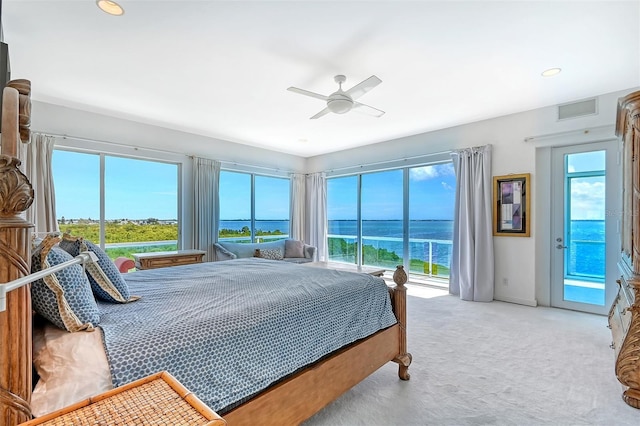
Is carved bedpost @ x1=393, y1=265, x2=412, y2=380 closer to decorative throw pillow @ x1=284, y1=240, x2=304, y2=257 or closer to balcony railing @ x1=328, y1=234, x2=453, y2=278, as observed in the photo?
balcony railing @ x1=328, y1=234, x2=453, y2=278

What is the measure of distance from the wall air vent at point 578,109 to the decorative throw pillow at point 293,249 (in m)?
4.34

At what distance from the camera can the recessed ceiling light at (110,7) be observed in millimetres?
1981

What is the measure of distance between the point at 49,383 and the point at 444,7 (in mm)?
2772

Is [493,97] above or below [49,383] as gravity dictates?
above

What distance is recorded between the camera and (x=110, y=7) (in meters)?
2.03

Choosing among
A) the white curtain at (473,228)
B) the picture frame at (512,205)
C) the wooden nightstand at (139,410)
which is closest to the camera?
the wooden nightstand at (139,410)

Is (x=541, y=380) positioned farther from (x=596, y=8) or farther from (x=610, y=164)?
(x=610, y=164)

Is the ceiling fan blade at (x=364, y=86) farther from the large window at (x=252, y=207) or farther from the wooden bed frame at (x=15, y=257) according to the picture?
the large window at (x=252, y=207)

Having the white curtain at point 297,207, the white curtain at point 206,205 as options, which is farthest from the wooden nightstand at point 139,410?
the white curtain at point 297,207

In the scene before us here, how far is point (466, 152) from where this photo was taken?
4.53 m

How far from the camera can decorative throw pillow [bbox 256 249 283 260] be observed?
520 cm

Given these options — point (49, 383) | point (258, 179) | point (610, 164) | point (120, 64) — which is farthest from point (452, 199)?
point (49, 383)

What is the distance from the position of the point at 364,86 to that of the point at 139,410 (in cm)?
266

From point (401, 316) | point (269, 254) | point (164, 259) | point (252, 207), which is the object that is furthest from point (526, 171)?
point (164, 259)
